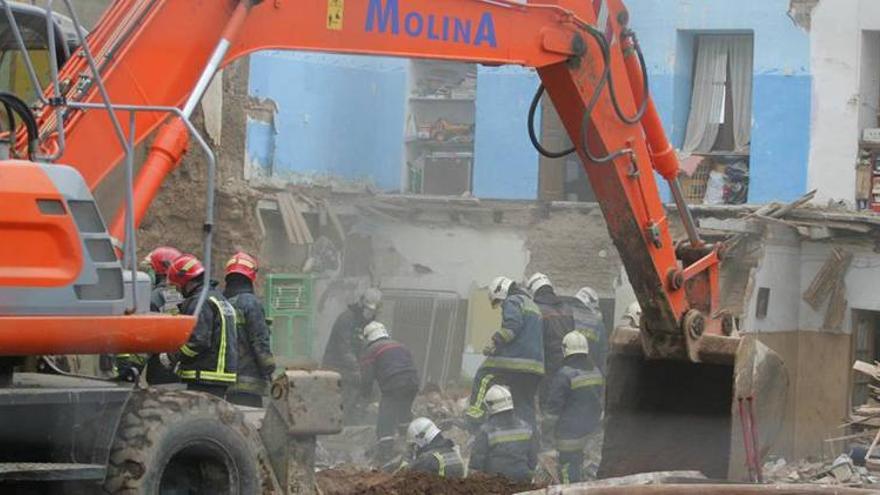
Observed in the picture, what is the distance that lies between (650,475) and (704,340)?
1.26 metres

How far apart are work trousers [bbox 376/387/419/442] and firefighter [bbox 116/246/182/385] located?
5363mm

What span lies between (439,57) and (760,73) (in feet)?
54.5

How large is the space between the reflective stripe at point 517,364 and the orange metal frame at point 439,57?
469 centimetres

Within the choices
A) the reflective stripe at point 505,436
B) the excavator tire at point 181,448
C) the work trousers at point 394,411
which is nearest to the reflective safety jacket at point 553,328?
the work trousers at point 394,411

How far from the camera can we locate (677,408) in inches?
448

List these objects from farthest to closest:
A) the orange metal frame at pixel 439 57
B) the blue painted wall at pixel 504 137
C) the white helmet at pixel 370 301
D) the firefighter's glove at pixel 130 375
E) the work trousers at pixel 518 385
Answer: the blue painted wall at pixel 504 137 < the white helmet at pixel 370 301 < the work trousers at pixel 518 385 < the firefighter's glove at pixel 130 375 < the orange metal frame at pixel 439 57

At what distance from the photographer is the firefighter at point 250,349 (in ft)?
37.1

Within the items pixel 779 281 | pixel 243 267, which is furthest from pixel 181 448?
pixel 779 281

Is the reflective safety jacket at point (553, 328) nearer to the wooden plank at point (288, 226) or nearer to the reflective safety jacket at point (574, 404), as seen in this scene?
the reflective safety jacket at point (574, 404)

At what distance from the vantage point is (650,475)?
32.3 feet

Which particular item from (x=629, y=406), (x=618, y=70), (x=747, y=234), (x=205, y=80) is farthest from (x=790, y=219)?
(x=205, y=80)

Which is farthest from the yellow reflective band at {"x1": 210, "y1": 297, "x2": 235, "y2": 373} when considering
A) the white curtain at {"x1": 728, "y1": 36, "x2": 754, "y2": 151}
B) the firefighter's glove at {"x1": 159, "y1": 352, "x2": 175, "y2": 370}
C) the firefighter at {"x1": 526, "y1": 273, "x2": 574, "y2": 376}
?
the white curtain at {"x1": 728, "y1": 36, "x2": 754, "y2": 151}

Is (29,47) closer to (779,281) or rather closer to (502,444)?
(502,444)

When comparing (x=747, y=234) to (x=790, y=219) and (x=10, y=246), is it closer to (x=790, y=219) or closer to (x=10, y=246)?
(x=790, y=219)
